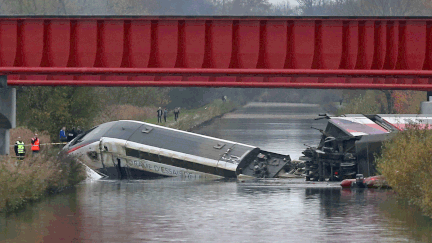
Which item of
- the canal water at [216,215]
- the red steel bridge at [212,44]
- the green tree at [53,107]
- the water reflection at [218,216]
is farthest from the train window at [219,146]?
the green tree at [53,107]

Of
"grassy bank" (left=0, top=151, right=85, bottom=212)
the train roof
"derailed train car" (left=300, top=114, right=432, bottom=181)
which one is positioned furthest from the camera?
the train roof

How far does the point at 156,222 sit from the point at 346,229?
6.30 meters

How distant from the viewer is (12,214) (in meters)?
28.1

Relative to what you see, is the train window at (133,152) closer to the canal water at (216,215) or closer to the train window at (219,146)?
the canal water at (216,215)

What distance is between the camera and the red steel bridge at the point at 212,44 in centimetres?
3005

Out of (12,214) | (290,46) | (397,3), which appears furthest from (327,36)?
(397,3)

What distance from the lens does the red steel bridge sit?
3005 cm

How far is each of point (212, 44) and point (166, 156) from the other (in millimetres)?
13018

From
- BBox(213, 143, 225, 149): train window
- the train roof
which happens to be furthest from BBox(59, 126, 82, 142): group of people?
BBox(213, 143, 225, 149): train window

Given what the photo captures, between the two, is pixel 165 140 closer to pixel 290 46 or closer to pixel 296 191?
pixel 296 191

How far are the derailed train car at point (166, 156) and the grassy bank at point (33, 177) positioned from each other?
4304mm

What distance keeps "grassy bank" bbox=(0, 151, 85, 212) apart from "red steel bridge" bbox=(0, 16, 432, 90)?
3766 millimetres

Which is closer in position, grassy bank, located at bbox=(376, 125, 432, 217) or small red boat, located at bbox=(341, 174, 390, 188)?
grassy bank, located at bbox=(376, 125, 432, 217)

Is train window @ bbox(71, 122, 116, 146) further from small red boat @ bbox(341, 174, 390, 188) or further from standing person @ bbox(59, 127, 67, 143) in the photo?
small red boat @ bbox(341, 174, 390, 188)
